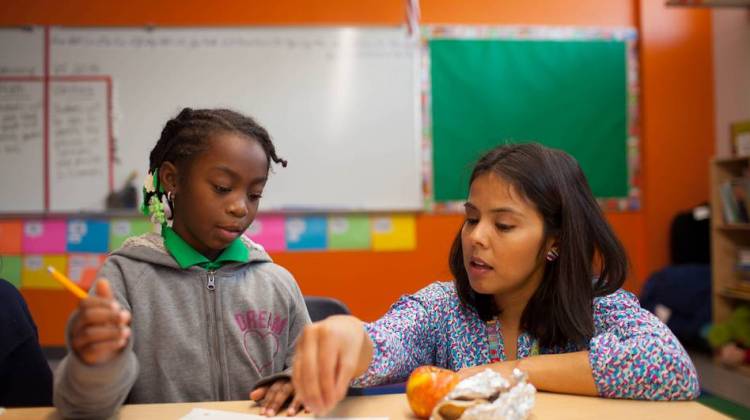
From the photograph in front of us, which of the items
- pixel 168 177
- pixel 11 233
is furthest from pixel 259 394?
pixel 11 233

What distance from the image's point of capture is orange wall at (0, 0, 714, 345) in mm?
3475

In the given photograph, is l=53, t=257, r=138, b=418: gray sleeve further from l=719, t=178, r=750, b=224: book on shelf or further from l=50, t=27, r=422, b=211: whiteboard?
l=719, t=178, r=750, b=224: book on shelf

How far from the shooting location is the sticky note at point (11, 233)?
11.0ft

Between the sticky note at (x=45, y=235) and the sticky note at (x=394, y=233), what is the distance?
1737mm

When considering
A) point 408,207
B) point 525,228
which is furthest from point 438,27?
point 525,228

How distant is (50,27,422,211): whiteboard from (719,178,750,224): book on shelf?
71.1 inches

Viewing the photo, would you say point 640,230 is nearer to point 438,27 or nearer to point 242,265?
point 438,27

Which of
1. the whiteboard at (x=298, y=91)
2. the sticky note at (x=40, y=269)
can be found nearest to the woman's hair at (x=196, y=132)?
the sticky note at (x=40, y=269)

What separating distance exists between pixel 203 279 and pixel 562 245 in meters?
0.68

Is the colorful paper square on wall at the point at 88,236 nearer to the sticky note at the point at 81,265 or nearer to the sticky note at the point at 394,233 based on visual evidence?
the sticky note at the point at 81,265

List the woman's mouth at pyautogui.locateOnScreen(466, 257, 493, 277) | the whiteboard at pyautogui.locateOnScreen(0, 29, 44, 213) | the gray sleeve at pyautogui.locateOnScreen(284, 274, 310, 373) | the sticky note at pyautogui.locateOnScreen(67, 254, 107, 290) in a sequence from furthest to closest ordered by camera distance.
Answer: the whiteboard at pyautogui.locateOnScreen(0, 29, 44, 213), the sticky note at pyautogui.locateOnScreen(67, 254, 107, 290), the gray sleeve at pyautogui.locateOnScreen(284, 274, 310, 373), the woman's mouth at pyautogui.locateOnScreen(466, 257, 493, 277)

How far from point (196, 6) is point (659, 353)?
3314 mm

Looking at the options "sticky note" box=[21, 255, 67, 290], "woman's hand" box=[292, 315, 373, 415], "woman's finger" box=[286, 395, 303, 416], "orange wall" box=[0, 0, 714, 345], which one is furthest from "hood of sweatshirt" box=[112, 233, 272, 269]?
"orange wall" box=[0, 0, 714, 345]

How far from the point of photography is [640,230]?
12.8 ft
